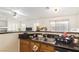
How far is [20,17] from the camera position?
3.53 ft

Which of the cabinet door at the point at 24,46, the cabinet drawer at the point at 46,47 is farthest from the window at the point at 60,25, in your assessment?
the cabinet door at the point at 24,46

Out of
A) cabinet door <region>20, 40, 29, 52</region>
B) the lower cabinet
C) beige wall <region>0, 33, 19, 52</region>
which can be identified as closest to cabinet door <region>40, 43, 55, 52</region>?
the lower cabinet

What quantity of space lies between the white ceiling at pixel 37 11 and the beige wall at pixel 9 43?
0.70 ft

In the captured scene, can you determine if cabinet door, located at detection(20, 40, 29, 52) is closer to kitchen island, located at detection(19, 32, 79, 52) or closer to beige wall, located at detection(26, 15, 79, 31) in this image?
kitchen island, located at detection(19, 32, 79, 52)

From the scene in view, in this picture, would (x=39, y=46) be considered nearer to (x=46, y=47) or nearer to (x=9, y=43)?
(x=46, y=47)

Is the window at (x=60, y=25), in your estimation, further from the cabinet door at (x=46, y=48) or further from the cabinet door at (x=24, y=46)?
the cabinet door at (x=24, y=46)

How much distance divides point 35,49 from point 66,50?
12.1 inches

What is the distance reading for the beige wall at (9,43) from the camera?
1.05 metres

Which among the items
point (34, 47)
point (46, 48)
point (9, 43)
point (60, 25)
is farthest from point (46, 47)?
point (9, 43)

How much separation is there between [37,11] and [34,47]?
36 cm

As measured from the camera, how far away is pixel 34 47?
3.59ft

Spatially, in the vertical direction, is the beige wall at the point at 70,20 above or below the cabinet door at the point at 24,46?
above
